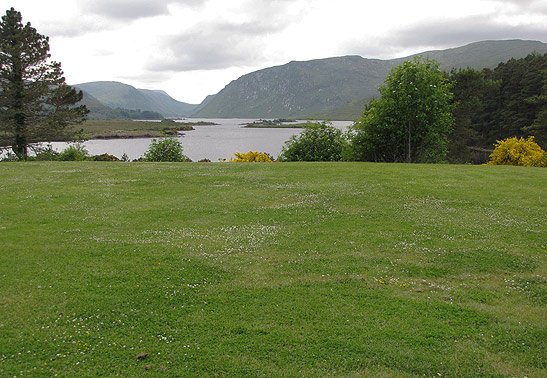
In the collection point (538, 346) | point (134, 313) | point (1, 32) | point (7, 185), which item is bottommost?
point (538, 346)

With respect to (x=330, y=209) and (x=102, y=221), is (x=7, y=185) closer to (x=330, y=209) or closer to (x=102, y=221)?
(x=102, y=221)

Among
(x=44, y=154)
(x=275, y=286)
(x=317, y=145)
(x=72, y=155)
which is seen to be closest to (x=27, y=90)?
(x=44, y=154)

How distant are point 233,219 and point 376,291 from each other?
6730mm

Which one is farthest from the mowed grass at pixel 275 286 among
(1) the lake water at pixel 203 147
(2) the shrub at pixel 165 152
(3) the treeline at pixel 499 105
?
(3) the treeline at pixel 499 105

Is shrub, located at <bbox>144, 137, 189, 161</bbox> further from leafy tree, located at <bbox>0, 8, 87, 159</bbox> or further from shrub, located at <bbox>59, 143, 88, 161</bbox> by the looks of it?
leafy tree, located at <bbox>0, 8, 87, 159</bbox>

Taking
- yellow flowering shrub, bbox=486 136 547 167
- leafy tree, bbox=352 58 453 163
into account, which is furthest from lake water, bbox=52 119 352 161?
yellow flowering shrub, bbox=486 136 547 167

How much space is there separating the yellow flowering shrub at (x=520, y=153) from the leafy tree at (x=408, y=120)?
368 inches

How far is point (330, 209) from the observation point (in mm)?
14586

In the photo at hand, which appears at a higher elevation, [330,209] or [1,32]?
[1,32]

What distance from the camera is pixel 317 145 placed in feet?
125

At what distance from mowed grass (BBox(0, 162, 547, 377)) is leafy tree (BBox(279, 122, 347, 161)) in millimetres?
→ 21448

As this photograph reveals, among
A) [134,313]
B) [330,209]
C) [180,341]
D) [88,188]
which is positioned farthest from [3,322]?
[88,188]

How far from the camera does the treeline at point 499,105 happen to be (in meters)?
58.4

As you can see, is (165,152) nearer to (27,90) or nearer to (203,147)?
(27,90)
